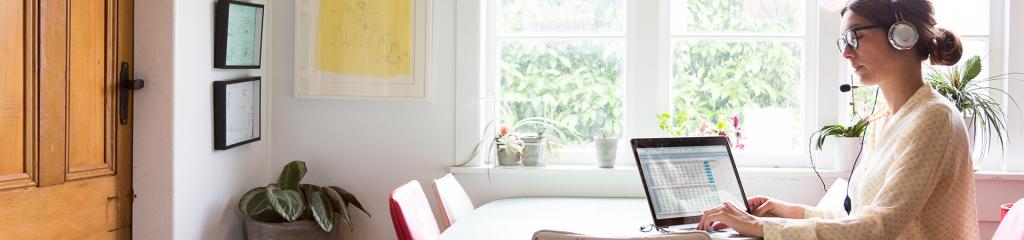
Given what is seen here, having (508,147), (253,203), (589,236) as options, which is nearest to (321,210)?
(253,203)

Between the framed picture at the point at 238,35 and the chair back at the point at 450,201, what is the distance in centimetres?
91

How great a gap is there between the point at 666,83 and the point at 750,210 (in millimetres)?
1187

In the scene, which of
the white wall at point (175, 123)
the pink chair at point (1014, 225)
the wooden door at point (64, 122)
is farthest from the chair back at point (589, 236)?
the white wall at point (175, 123)

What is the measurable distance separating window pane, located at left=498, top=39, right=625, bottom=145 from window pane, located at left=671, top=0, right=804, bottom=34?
11.7 inches

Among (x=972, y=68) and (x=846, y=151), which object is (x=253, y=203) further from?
(x=972, y=68)

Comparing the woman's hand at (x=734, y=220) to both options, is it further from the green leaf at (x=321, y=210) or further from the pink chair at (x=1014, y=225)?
the green leaf at (x=321, y=210)

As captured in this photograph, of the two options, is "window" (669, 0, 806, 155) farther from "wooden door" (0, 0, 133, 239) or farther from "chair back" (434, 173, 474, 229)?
"wooden door" (0, 0, 133, 239)

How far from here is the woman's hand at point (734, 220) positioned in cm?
246

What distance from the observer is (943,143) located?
87.3 inches

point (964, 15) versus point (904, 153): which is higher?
point (964, 15)

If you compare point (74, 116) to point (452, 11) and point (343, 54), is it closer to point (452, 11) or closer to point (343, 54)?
point (343, 54)

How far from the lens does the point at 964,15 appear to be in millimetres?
3973

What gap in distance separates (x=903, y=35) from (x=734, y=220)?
60 cm

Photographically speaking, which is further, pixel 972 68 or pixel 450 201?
pixel 972 68
